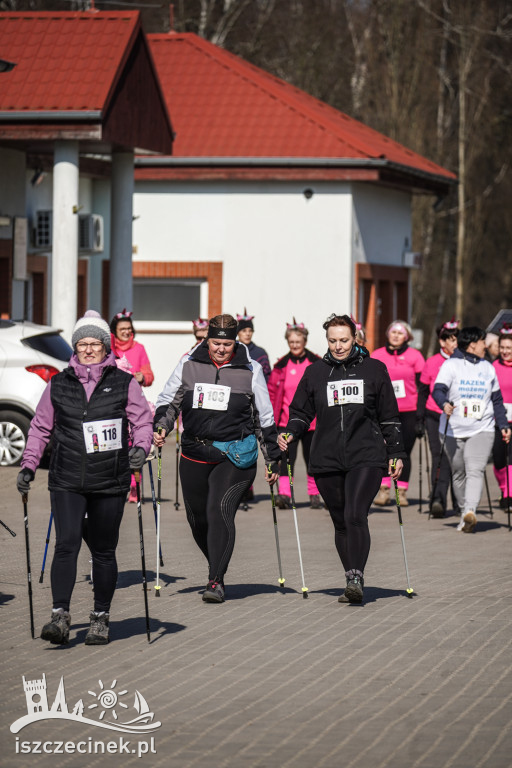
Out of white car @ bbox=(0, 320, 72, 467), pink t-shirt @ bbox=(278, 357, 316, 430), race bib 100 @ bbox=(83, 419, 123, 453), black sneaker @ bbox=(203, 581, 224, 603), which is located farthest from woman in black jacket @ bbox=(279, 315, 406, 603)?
white car @ bbox=(0, 320, 72, 467)

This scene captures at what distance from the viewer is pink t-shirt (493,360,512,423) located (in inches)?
609

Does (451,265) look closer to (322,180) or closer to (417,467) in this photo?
(322,180)

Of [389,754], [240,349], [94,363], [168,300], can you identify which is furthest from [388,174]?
[389,754]

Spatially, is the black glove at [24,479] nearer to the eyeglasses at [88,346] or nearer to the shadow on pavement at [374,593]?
the eyeglasses at [88,346]

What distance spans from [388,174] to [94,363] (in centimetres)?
2047

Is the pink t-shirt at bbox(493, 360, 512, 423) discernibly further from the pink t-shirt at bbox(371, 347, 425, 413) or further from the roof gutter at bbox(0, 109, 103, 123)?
the roof gutter at bbox(0, 109, 103, 123)

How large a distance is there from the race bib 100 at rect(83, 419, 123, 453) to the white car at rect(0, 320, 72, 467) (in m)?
9.55

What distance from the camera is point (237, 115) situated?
29078 mm

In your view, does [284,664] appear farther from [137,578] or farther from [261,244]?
[261,244]

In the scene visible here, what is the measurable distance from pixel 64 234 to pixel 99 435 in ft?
43.6

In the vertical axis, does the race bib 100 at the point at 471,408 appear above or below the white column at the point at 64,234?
below

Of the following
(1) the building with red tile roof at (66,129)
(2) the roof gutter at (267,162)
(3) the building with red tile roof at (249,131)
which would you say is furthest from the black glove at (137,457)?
(3) the building with red tile roof at (249,131)

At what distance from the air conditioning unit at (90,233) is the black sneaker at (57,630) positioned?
17.2m

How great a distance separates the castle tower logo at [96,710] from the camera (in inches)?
264
